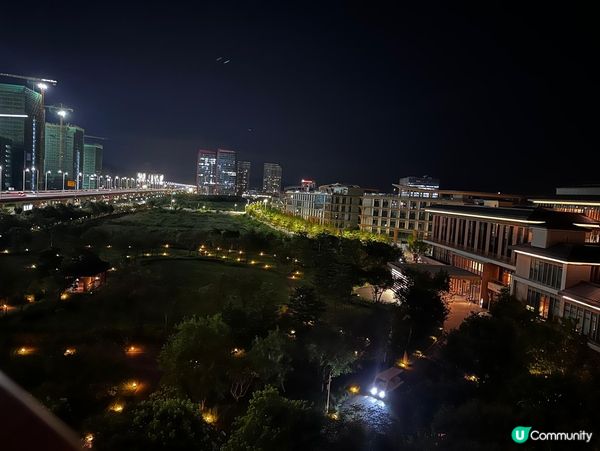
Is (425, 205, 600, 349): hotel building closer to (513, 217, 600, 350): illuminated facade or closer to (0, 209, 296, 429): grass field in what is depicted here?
(513, 217, 600, 350): illuminated facade

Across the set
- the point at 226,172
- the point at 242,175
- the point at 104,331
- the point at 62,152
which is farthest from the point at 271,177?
the point at 104,331

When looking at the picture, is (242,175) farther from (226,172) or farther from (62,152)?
(62,152)

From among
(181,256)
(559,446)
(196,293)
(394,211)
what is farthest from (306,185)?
(559,446)

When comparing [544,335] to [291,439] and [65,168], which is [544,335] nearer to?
[291,439]

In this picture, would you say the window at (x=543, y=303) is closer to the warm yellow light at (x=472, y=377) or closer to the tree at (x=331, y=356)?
the warm yellow light at (x=472, y=377)

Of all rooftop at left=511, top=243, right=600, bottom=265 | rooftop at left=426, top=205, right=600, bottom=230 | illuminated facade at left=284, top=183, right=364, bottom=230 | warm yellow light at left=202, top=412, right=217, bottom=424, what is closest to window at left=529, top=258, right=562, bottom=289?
rooftop at left=511, top=243, right=600, bottom=265

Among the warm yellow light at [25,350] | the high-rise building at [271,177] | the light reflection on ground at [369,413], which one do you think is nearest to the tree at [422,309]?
the light reflection on ground at [369,413]
